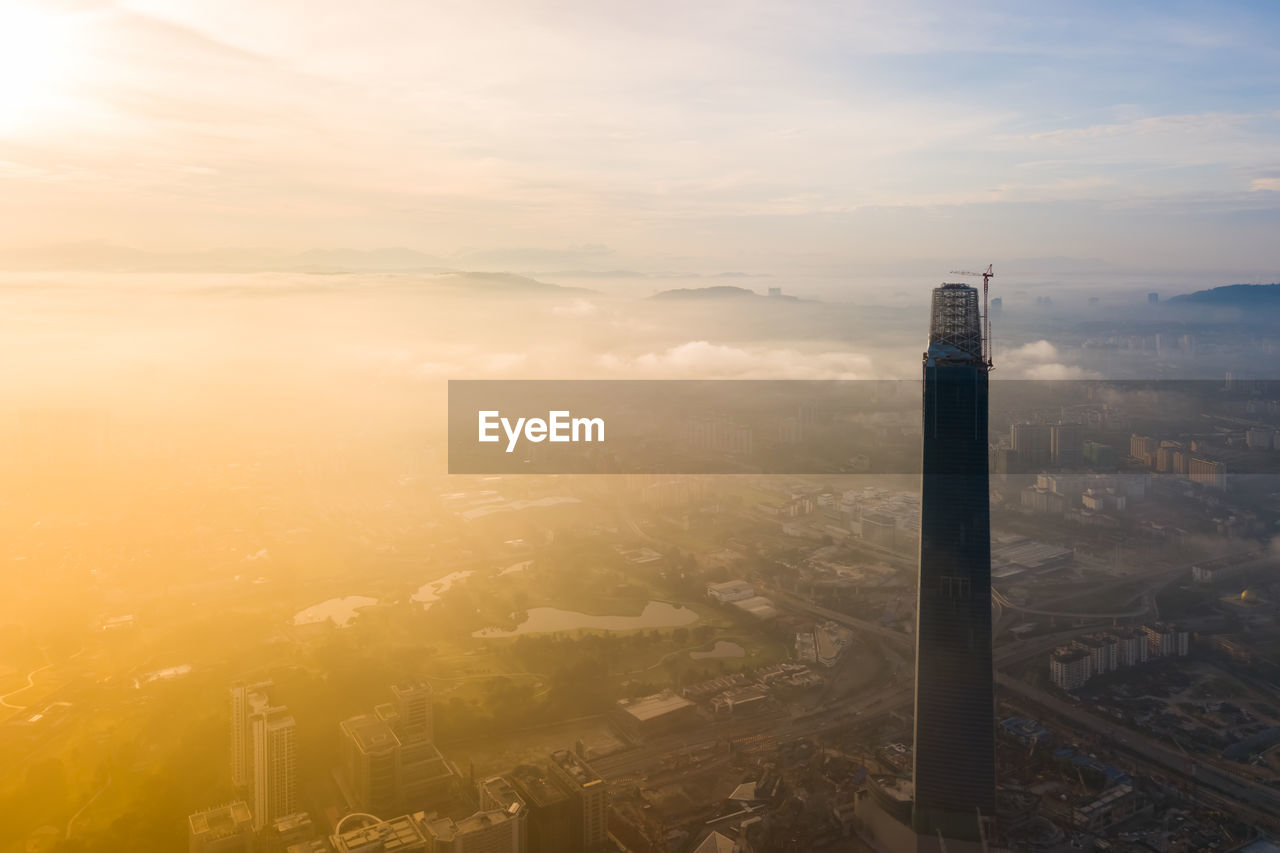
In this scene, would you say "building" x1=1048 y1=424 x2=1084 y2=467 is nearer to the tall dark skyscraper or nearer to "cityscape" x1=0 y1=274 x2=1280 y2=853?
"cityscape" x1=0 y1=274 x2=1280 y2=853

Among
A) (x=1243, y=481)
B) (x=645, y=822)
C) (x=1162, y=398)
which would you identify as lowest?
(x=645, y=822)

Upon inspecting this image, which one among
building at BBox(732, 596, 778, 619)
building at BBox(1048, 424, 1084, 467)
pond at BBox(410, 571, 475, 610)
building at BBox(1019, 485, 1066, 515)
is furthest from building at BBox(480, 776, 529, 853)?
building at BBox(1048, 424, 1084, 467)

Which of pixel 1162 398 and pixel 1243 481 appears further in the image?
pixel 1162 398

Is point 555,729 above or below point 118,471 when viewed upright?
below

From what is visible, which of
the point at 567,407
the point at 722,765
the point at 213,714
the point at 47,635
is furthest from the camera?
the point at 567,407

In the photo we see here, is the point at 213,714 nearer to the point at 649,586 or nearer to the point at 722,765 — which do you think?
the point at 722,765

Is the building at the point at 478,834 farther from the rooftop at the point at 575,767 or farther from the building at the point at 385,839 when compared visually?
the rooftop at the point at 575,767

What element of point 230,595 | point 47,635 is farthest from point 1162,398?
point 47,635

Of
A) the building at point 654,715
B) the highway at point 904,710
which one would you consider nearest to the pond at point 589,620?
the building at point 654,715
